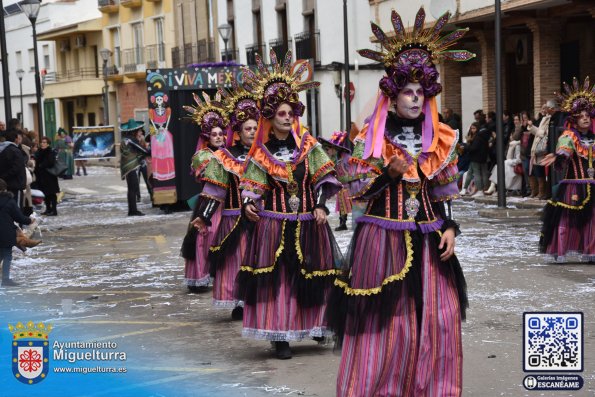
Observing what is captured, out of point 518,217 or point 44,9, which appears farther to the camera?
point 44,9

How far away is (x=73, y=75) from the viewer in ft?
209

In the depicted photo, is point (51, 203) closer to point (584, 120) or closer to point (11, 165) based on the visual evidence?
point (11, 165)

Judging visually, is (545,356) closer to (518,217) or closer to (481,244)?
(481,244)

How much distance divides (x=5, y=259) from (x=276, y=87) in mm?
5956

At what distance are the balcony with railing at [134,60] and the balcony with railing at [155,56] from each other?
13.0 inches

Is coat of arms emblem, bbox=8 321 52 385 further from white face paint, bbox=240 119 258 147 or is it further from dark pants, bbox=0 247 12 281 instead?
dark pants, bbox=0 247 12 281

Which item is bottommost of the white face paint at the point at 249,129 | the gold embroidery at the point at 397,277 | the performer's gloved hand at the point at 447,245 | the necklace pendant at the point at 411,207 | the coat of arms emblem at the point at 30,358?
the coat of arms emblem at the point at 30,358

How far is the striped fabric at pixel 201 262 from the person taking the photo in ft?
40.5

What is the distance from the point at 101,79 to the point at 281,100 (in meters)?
53.6

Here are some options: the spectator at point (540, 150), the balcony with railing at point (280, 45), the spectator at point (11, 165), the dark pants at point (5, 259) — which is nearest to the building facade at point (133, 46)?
the balcony with railing at point (280, 45)

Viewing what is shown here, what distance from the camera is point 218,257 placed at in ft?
35.9

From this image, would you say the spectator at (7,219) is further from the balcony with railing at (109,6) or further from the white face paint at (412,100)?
the balcony with railing at (109,6)

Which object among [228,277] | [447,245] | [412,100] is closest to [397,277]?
[447,245]

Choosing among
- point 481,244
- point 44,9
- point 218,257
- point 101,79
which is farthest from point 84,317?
point 44,9
